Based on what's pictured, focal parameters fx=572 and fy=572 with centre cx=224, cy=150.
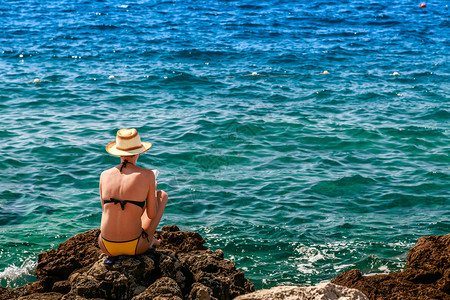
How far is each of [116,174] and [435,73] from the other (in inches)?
678

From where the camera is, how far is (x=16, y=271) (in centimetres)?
844

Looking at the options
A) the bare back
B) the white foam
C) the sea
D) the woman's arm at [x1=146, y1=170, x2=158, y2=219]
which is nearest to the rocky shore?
the bare back

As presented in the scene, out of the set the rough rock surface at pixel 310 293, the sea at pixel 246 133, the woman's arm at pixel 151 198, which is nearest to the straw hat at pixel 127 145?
the woman's arm at pixel 151 198

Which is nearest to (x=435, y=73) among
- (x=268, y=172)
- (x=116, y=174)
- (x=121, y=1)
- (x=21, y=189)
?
(x=268, y=172)

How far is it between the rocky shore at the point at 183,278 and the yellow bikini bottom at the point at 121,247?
130mm

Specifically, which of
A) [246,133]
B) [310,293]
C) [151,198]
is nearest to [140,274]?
[151,198]

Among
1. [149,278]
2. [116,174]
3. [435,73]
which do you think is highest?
[116,174]

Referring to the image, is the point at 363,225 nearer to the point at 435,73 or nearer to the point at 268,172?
the point at 268,172

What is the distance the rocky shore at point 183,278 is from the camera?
5.93m

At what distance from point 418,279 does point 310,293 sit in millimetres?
2003

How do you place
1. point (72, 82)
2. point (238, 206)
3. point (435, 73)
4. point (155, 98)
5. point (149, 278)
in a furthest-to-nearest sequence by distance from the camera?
point (435, 73)
point (72, 82)
point (155, 98)
point (238, 206)
point (149, 278)

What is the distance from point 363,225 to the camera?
33.2 feet

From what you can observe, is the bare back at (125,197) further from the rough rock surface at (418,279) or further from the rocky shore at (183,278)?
the rough rock surface at (418,279)

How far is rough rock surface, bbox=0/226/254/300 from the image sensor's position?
596cm
